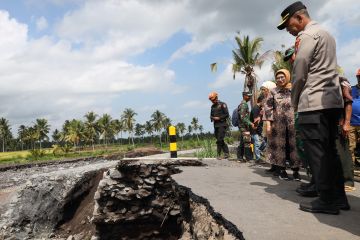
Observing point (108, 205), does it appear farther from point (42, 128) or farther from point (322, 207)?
point (42, 128)

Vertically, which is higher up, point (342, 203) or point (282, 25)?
point (282, 25)

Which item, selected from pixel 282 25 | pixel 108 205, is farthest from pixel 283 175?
pixel 108 205

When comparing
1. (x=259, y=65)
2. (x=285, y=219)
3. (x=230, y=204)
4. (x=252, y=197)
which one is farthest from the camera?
(x=259, y=65)

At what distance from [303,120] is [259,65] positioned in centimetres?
2395

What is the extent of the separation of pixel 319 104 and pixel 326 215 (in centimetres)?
105

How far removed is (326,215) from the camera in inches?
144

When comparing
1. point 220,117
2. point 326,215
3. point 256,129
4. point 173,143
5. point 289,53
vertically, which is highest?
point 289,53

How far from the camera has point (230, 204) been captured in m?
4.32

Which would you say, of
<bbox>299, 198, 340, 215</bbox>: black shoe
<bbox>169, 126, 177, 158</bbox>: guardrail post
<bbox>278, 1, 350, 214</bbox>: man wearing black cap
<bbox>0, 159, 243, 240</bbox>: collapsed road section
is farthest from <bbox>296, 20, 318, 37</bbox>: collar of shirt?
<bbox>169, 126, 177, 158</bbox>: guardrail post

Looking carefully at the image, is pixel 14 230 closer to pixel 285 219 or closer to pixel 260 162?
pixel 260 162

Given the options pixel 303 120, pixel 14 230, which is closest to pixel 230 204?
pixel 303 120

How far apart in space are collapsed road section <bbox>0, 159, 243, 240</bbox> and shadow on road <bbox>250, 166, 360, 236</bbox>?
1.35 meters

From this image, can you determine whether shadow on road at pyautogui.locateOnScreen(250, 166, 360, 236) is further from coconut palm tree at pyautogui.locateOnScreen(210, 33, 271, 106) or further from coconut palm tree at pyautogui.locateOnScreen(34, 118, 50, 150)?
coconut palm tree at pyautogui.locateOnScreen(34, 118, 50, 150)

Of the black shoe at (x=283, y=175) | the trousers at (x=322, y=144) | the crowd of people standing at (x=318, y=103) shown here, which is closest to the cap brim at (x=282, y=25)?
the crowd of people standing at (x=318, y=103)
